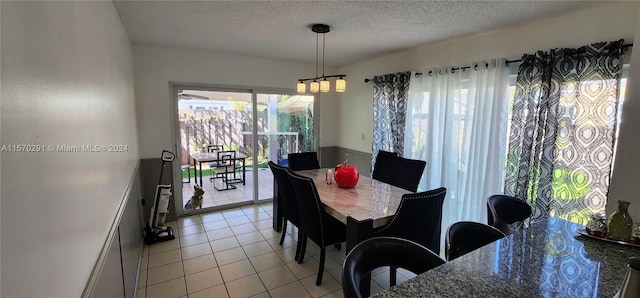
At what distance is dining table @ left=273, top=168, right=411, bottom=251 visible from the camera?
2006 millimetres

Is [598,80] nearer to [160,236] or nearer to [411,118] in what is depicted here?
[411,118]

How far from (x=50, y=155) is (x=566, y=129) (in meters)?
3.16

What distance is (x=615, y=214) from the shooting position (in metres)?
1.56

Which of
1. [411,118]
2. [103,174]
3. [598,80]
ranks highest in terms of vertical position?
[598,80]

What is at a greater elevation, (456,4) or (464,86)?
(456,4)

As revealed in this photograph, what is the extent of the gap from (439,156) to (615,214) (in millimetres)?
1874

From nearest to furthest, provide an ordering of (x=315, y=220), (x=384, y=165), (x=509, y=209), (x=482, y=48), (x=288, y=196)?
(x=509, y=209) < (x=315, y=220) < (x=288, y=196) < (x=482, y=48) < (x=384, y=165)

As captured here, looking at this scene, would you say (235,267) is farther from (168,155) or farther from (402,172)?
(402,172)

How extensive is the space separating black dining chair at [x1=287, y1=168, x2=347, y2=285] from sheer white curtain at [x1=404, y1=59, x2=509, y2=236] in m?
1.51

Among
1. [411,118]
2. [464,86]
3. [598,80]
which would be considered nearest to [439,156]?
[411,118]

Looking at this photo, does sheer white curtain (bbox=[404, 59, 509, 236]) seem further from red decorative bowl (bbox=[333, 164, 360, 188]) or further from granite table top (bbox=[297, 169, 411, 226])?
red decorative bowl (bbox=[333, 164, 360, 188])

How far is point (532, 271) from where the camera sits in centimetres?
123

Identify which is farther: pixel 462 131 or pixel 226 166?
pixel 226 166

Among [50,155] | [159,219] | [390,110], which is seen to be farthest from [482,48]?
[159,219]
